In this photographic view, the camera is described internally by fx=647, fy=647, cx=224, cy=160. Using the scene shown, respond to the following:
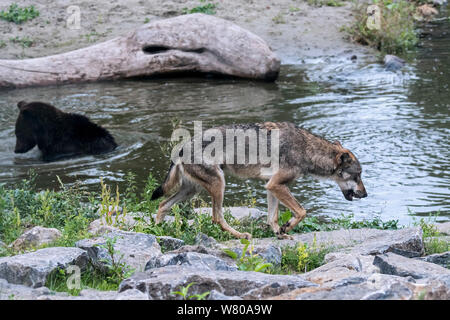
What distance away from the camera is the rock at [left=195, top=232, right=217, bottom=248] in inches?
254

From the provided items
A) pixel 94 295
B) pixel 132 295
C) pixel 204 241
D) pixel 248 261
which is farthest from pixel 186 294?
pixel 204 241

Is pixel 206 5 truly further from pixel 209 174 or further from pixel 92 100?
pixel 209 174

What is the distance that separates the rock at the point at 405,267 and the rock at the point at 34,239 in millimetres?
3167

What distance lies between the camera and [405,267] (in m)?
5.18

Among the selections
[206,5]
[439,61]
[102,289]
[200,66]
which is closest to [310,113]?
[200,66]

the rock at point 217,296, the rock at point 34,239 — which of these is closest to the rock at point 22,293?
the rock at point 217,296

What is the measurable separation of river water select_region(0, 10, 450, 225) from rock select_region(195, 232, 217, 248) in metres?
2.67

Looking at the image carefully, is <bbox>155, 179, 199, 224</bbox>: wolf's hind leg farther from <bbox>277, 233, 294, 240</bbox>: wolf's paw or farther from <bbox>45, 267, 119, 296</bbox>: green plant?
<bbox>45, 267, 119, 296</bbox>: green plant

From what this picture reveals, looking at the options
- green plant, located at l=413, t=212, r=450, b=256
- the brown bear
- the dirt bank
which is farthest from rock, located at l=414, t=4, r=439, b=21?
green plant, located at l=413, t=212, r=450, b=256

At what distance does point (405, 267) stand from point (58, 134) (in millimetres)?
7651

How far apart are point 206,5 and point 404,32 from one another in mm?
5756

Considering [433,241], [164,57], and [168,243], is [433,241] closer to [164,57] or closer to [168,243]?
[168,243]

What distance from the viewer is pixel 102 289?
16.7ft
